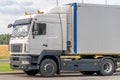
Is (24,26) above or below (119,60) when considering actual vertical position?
above

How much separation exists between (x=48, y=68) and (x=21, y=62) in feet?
4.85

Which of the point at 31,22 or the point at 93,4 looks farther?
the point at 93,4

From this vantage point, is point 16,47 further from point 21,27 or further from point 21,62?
point 21,27

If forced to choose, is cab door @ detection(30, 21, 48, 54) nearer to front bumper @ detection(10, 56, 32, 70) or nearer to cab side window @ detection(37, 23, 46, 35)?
cab side window @ detection(37, 23, 46, 35)

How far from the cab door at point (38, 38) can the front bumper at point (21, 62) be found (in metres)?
0.52

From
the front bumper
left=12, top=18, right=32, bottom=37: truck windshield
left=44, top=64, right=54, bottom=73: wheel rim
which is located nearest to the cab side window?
left=12, top=18, right=32, bottom=37: truck windshield

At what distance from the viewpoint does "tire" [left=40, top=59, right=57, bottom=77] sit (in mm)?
24294

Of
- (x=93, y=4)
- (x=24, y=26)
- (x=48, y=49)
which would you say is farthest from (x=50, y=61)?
(x=93, y=4)

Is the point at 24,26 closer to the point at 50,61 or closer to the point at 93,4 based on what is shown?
the point at 50,61

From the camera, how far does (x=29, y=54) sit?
78.8 feet

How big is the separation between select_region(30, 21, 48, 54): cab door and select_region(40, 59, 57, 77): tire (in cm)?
70

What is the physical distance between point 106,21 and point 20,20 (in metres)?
4.99

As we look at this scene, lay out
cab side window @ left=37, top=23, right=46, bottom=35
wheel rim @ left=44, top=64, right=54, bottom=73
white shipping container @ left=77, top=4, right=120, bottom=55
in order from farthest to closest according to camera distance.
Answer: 1. white shipping container @ left=77, top=4, right=120, bottom=55
2. wheel rim @ left=44, top=64, right=54, bottom=73
3. cab side window @ left=37, top=23, right=46, bottom=35

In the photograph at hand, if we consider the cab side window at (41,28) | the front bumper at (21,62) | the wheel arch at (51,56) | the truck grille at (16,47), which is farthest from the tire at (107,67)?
the truck grille at (16,47)
